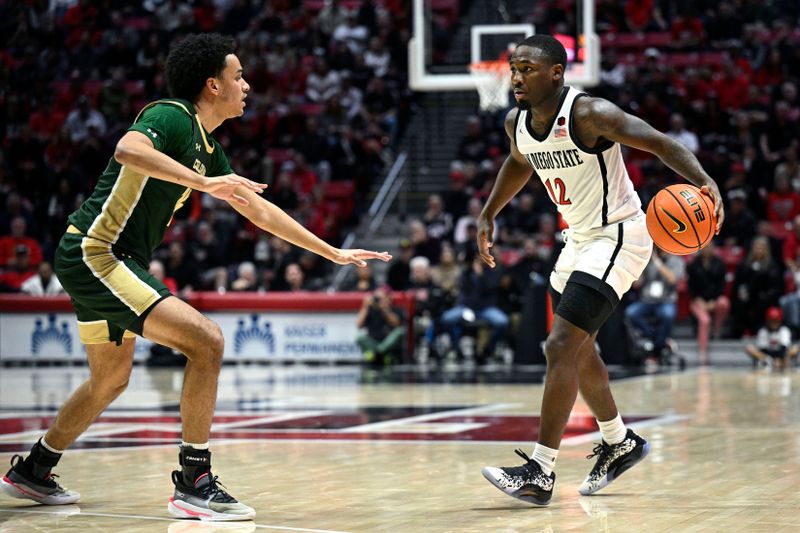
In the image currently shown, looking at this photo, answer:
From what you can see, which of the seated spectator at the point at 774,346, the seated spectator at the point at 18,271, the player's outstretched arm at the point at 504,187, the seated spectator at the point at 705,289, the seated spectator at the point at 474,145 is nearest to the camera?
the player's outstretched arm at the point at 504,187

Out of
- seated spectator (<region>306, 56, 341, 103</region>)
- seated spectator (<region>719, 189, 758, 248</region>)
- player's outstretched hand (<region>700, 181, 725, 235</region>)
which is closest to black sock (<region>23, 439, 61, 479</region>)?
player's outstretched hand (<region>700, 181, 725, 235</region>)

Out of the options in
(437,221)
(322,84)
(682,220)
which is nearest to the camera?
(682,220)

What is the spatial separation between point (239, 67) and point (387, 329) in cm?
1178

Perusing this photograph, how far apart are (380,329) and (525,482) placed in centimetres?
1162

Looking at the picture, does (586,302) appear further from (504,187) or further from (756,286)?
(756,286)

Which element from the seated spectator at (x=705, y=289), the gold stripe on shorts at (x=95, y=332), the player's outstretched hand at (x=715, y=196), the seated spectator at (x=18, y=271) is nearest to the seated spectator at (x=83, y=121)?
the seated spectator at (x=18, y=271)

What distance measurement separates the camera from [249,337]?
18.3 m

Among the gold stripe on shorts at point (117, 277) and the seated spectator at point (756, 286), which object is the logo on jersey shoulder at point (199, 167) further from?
the seated spectator at point (756, 286)

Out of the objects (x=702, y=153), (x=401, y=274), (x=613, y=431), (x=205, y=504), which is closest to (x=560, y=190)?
(x=613, y=431)

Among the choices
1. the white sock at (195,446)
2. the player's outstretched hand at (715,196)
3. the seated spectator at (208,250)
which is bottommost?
the white sock at (195,446)

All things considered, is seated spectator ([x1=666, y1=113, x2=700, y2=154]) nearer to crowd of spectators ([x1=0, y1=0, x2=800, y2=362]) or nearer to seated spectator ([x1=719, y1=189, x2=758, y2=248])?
crowd of spectators ([x1=0, y1=0, x2=800, y2=362])

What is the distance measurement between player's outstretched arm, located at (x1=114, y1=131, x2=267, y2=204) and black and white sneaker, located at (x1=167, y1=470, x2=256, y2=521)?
1.30 metres

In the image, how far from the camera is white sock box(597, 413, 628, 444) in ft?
20.7

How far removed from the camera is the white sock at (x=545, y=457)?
19.2 ft
